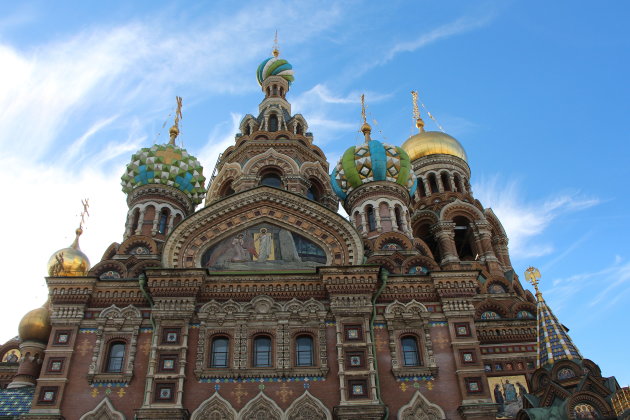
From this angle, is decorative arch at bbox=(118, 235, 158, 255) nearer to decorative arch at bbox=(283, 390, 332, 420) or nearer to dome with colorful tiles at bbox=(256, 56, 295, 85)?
decorative arch at bbox=(283, 390, 332, 420)

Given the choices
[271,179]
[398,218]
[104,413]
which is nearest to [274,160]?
[271,179]

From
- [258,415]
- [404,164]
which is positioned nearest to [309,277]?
[258,415]

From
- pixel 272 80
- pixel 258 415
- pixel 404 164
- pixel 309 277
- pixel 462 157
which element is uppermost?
pixel 272 80

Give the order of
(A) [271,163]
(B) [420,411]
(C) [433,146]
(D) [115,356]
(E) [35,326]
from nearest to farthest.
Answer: (B) [420,411] → (D) [115,356] → (E) [35,326] → (A) [271,163] → (C) [433,146]

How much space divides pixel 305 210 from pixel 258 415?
15.3 ft

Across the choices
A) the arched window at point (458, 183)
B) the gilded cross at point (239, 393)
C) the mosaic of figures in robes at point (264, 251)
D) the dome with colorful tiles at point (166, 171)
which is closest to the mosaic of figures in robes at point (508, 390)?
the mosaic of figures in robes at point (264, 251)

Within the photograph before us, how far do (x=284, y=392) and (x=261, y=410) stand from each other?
1.65ft

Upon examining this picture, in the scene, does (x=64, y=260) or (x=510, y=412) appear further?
(x=64, y=260)

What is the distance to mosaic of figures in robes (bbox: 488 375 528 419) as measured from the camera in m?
12.5

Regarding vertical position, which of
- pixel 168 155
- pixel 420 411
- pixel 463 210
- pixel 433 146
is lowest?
pixel 420 411

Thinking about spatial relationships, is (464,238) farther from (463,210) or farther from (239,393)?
(239,393)

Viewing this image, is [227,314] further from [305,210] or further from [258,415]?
[305,210]

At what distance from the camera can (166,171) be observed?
16.9 metres

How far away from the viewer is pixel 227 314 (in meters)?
11.3
